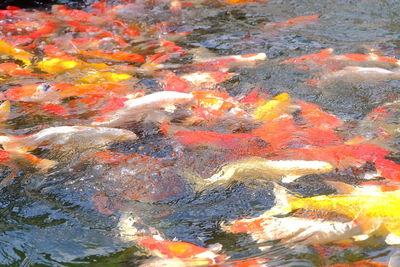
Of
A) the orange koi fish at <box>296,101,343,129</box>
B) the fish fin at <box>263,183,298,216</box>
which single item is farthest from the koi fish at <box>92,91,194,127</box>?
the fish fin at <box>263,183,298,216</box>

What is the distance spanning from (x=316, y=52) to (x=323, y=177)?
2.60 m

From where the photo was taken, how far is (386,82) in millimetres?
5109

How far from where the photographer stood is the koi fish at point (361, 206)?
2955 mm

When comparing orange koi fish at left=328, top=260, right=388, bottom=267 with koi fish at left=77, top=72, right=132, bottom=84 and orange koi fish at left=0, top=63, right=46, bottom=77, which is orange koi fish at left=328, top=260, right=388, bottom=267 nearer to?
koi fish at left=77, top=72, right=132, bottom=84

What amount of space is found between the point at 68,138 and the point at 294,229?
6.66 feet

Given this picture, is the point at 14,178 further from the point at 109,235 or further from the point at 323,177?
the point at 323,177

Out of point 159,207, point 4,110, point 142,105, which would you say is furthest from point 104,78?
point 159,207

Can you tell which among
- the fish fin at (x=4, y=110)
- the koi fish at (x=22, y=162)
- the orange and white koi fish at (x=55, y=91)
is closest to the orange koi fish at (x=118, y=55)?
the orange and white koi fish at (x=55, y=91)

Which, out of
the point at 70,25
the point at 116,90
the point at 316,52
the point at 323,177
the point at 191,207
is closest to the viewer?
the point at 191,207

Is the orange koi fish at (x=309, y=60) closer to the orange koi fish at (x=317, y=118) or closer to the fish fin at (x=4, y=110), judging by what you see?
the orange koi fish at (x=317, y=118)

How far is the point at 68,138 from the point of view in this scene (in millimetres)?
4191

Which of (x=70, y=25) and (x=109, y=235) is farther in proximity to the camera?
(x=70, y=25)

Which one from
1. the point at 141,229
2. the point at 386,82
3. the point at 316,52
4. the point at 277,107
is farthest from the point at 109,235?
the point at 316,52

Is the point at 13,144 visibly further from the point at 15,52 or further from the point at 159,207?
the point at 15,52
